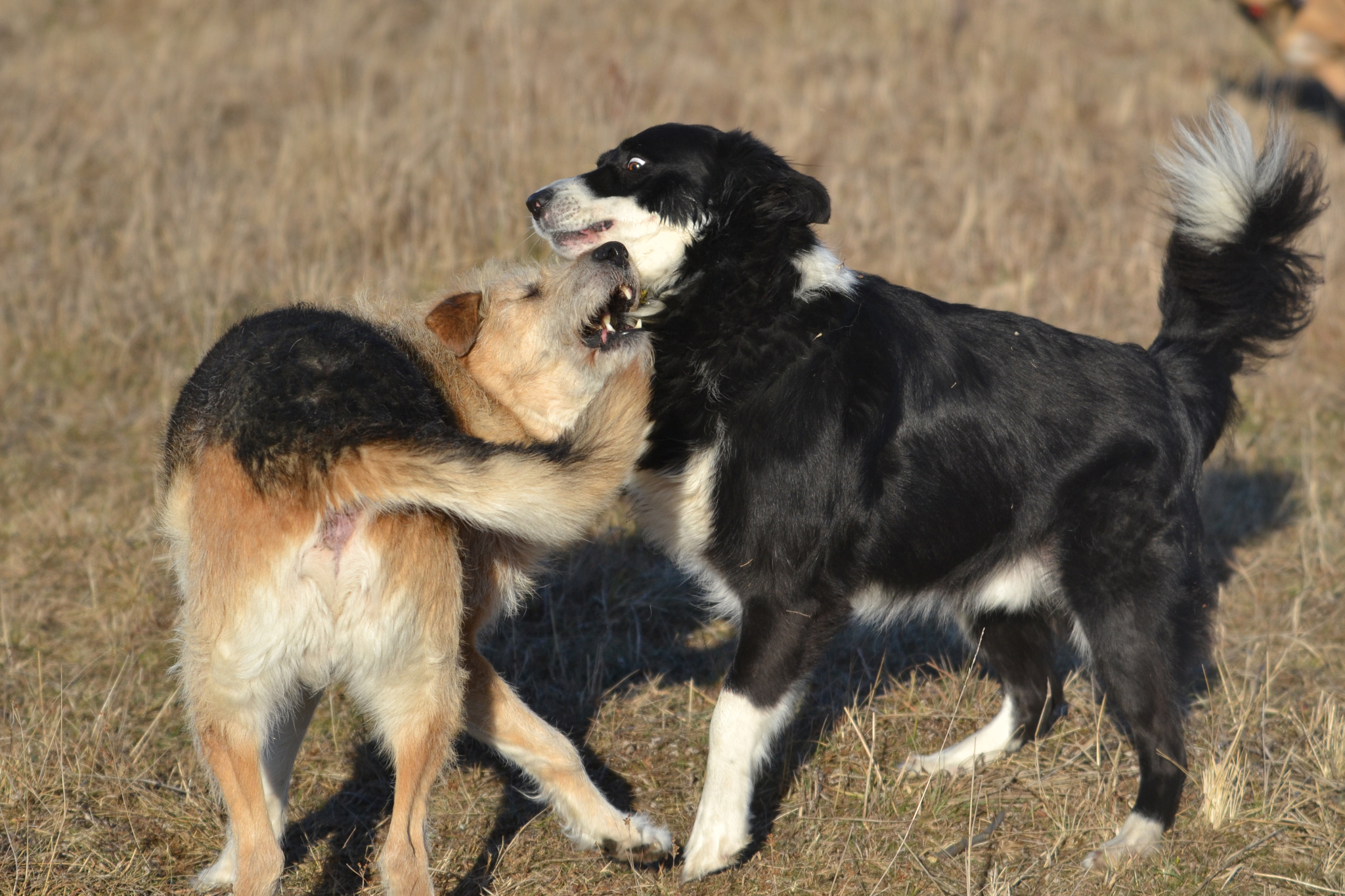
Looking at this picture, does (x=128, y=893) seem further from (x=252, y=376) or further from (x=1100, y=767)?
(x=1100, y=767)

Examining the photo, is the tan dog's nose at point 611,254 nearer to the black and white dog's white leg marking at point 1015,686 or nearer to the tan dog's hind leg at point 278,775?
the tan dog's hind leg at point 278,775

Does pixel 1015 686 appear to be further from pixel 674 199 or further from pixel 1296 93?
pixel 1296 93

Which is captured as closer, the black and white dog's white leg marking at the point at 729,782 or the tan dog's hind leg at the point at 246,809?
the tan dog's hind leg at the point at 246,809

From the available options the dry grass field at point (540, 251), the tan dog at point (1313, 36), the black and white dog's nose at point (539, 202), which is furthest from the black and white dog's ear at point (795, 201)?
the tan dog at point (1313, 36)

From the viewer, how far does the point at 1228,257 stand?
11.9ft

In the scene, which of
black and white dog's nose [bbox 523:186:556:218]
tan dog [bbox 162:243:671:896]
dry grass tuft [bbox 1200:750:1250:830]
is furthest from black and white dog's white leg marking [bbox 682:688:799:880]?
black and white dog's nose [bbox 523:186:556:218]

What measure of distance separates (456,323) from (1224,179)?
8.31 feet

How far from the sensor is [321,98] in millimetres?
8742

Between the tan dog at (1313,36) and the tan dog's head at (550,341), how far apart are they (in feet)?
27.5

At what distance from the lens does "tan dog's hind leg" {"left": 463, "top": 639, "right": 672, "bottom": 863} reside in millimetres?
2930

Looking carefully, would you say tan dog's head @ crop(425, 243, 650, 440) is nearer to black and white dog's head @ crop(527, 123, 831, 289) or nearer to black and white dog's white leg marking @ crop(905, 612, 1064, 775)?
black and white dog's head @ crop(527, 123, 831, 289)

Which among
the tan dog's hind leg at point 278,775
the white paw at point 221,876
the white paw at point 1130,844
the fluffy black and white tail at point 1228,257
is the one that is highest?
the fluffy black and white tail at point 1228,257

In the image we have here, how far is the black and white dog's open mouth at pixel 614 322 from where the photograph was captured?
126 inches

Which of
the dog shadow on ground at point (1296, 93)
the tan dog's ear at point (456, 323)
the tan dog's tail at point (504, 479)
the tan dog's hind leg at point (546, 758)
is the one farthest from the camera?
the dog shadow on ground at point (1296, 93)
